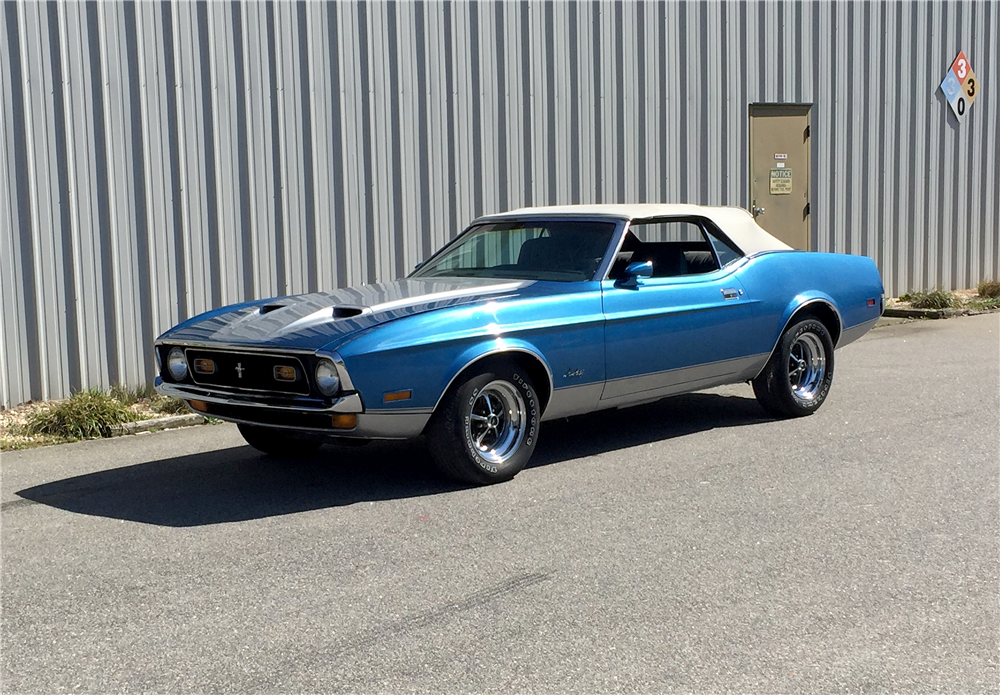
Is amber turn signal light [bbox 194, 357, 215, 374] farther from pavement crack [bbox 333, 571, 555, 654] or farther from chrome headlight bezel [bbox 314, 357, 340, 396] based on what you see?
pavement crack [bbox 333, 571, 555, 654]

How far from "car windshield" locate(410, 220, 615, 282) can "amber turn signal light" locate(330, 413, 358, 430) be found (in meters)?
1.68

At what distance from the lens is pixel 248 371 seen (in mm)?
5891

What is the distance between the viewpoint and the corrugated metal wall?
346 inches

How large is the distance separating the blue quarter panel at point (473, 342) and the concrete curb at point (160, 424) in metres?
3.01

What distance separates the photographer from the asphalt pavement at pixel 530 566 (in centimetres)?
371

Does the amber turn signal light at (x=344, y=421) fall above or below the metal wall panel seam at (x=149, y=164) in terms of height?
below

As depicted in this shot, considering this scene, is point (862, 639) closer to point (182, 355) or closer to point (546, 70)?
point (182, 355)

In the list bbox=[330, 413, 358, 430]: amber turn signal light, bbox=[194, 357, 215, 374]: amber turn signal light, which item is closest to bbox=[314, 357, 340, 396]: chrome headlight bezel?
bbox=[330, 413, 358, 430]: amber turn signal light

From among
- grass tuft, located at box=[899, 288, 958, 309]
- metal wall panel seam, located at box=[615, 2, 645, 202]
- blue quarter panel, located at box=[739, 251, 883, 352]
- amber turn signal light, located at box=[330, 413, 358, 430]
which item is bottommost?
grass tuft, located at box=[899, 288, 958, 309]

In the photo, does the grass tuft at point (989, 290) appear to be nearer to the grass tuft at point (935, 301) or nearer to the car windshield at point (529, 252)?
the grass tuft at point (935, 301)

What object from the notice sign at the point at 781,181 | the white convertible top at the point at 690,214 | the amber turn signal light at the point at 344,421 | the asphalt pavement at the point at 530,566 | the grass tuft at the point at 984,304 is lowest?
the asphalt pavement at the point at 530,566

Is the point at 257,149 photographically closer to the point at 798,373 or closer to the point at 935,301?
the point at 798,373

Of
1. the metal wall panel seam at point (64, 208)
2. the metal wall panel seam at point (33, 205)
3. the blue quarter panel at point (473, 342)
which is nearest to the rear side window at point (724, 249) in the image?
the blue quarter panel at point (473, 342)

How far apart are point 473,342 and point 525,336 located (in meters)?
0.36
